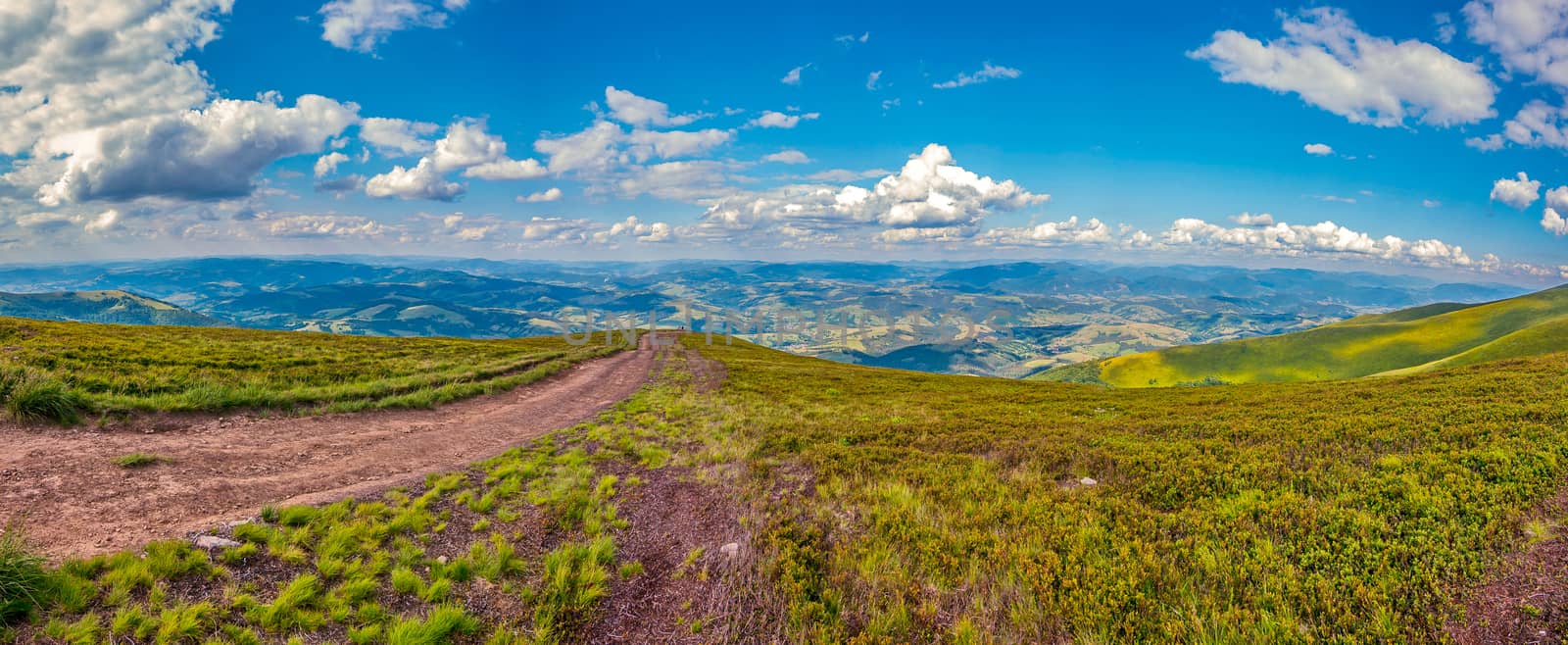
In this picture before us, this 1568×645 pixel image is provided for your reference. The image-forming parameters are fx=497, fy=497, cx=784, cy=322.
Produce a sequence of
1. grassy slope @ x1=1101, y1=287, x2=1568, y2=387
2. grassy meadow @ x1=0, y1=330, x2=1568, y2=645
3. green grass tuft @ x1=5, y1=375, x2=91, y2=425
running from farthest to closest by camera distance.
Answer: grassy slope @ x1=1101, y1=287, x2=1568, y2=387 < green grass tuft @ x1=5, y1=375, x2=91, y2=425 < grassy meadow @ x1=0, y1=330, x2=1568, y2=645

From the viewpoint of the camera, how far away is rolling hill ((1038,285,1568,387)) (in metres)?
131

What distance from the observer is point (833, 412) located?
26406 millimetres

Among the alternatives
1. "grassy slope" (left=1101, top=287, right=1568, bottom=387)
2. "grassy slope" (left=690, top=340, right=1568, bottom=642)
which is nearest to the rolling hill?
"grassy slope" (left=1101, top=287, right=1568, bottom=387)

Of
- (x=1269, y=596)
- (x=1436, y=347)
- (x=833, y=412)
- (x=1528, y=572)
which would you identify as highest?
(x=1528, y=572)

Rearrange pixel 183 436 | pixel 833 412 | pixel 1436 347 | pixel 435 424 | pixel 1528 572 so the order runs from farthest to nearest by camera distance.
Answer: pixel 1436 347 < pixel 833 412 < pixel 435 424 < pixel 183 436 < pixel 1528 572

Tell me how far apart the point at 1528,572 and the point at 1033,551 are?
5888 mm

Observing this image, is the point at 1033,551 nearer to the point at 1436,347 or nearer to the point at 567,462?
the point at 567,462

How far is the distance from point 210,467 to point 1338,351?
22363 centimetres

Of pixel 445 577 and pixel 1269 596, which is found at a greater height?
pixel 1269 596

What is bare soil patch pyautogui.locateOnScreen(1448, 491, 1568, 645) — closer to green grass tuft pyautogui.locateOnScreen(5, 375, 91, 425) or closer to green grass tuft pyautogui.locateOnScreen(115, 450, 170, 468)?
green grass tuft pyautogui.locateOnScreen(115, 450, 170, 468)

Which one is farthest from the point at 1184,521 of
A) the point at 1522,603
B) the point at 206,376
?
the point at 206,376

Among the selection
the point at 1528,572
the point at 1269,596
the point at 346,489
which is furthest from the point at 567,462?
the point at 1528,572

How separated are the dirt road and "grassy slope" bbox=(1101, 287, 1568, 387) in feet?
535

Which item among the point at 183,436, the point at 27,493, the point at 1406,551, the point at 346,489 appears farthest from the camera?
the point at 183,436
